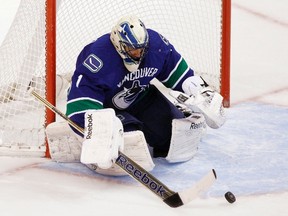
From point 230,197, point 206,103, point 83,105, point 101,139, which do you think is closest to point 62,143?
point 83,105

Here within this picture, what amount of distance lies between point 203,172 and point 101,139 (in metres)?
0.42

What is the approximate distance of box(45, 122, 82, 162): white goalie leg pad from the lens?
259 centimetres

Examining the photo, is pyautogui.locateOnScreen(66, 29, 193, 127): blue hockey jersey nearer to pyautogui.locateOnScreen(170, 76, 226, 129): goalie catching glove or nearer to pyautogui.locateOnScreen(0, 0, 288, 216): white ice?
pyautogui.locateOnScreen(170, 76, 226, 129): goalie catching glove

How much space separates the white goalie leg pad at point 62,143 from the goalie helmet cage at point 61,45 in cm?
7

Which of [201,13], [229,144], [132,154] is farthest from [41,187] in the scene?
[201,13]

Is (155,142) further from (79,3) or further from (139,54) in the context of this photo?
(79,3)

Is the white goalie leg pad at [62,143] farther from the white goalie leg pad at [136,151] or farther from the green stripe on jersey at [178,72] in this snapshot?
the green stripe on jersey at [178,72]

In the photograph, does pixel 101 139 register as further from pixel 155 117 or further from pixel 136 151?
pixel 155 117

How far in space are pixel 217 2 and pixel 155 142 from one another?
0.94m

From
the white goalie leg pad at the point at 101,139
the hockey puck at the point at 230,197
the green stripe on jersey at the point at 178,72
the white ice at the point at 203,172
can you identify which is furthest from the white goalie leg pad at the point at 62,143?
the hockey puck at the point at 230,197

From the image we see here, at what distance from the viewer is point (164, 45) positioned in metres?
2.62

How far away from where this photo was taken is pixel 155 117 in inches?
106

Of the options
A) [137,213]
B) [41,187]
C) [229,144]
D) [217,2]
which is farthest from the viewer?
[217,2]

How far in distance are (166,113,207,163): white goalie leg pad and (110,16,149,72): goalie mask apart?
25 centimetres
